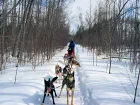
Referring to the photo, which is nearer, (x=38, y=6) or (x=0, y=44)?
(x=0, y=44)

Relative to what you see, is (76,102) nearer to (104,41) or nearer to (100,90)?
(100,90)

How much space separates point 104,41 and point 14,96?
24.2 meters

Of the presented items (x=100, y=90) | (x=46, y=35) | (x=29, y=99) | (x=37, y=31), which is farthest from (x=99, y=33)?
(x=29, y=99)

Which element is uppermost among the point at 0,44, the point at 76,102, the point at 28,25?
the point at 28,25

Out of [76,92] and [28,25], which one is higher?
[28,25]

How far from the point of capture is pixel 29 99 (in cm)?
754

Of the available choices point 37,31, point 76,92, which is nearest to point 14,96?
point 76,92

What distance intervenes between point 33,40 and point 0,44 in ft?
10.2

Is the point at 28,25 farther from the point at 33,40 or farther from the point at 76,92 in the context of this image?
the point at 76,92

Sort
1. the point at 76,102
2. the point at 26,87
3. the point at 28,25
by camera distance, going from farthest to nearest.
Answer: the point at 28,25 < the point at 26,87 < the point at 76,102

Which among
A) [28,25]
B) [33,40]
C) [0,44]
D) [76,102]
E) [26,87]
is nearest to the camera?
[76,102]

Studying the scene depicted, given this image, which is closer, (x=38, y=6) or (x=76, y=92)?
(x=76, y=92)

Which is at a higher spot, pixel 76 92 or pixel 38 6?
pixel 38 6

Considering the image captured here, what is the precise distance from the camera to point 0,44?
1387 centimetres
